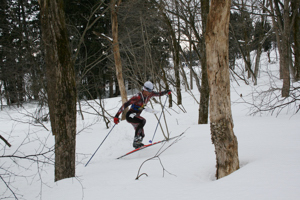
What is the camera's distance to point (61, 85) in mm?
3643

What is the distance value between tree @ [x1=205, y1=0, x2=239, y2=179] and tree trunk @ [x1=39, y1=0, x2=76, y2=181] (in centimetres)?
231

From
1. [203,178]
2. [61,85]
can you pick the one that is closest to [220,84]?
[203,178]

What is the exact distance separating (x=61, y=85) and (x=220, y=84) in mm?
2529

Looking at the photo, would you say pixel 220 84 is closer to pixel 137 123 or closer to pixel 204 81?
pixel 137 123

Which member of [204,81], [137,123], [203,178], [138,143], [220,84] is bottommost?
[138,143]

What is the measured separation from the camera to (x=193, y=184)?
119 inches

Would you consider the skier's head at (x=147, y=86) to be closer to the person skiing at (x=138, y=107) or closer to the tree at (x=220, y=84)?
the person skiing at (x=138, y=107)

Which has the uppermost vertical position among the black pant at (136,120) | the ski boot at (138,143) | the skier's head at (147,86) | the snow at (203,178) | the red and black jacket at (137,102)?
the skier's head at (147,86)

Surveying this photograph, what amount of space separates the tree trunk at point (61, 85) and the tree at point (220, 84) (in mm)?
2314

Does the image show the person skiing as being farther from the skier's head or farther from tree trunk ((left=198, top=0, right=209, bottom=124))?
tree trunk ((left=198, top=0, right=209, bottom=124))

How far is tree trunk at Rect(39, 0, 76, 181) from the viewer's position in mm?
3607

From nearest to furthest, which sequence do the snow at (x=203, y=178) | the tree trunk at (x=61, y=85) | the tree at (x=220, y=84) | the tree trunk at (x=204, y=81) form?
the snow at (x=203, y=178), the tree at (x=220, y=84), the tree trunk at (x=61, y=85), the tree trunk at (x=204, y=81)

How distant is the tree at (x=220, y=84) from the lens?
9.48 ft

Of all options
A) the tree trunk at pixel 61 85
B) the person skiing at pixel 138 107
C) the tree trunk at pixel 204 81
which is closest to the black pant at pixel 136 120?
the person skiing at pixel 138 107
